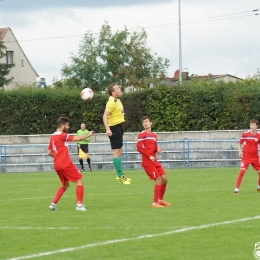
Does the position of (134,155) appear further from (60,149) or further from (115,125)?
(60,149)

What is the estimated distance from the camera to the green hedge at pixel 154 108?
120 ft

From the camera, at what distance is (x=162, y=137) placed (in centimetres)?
3562

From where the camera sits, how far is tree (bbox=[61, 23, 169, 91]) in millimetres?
65938

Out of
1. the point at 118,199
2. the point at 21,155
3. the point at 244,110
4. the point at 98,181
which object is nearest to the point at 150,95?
the point at 244,110

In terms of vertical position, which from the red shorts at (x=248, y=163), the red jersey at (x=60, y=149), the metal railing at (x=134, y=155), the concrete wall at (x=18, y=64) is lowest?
the metal railing at (x=134, y=155)

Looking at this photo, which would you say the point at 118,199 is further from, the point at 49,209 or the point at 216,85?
the point at 216,85

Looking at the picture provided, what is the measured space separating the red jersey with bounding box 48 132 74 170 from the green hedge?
74.4 feet

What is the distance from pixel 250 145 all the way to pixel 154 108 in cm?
2037

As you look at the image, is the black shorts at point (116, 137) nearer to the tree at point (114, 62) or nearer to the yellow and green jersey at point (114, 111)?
the yellow and green jersey at point (114, 111)

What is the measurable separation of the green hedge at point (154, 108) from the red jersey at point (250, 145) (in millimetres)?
18035

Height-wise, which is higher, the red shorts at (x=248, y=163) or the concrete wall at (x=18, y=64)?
the concrete wall at (x=18, y=64)

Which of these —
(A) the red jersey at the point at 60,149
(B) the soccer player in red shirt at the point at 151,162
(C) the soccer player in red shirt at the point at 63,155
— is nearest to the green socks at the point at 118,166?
(B) the soccer player in red shirt at the point at 151,162

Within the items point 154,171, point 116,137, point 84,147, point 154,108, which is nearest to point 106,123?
point 116,137

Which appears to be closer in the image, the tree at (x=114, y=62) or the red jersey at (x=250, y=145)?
the red jersey at (x=250, y=145)
